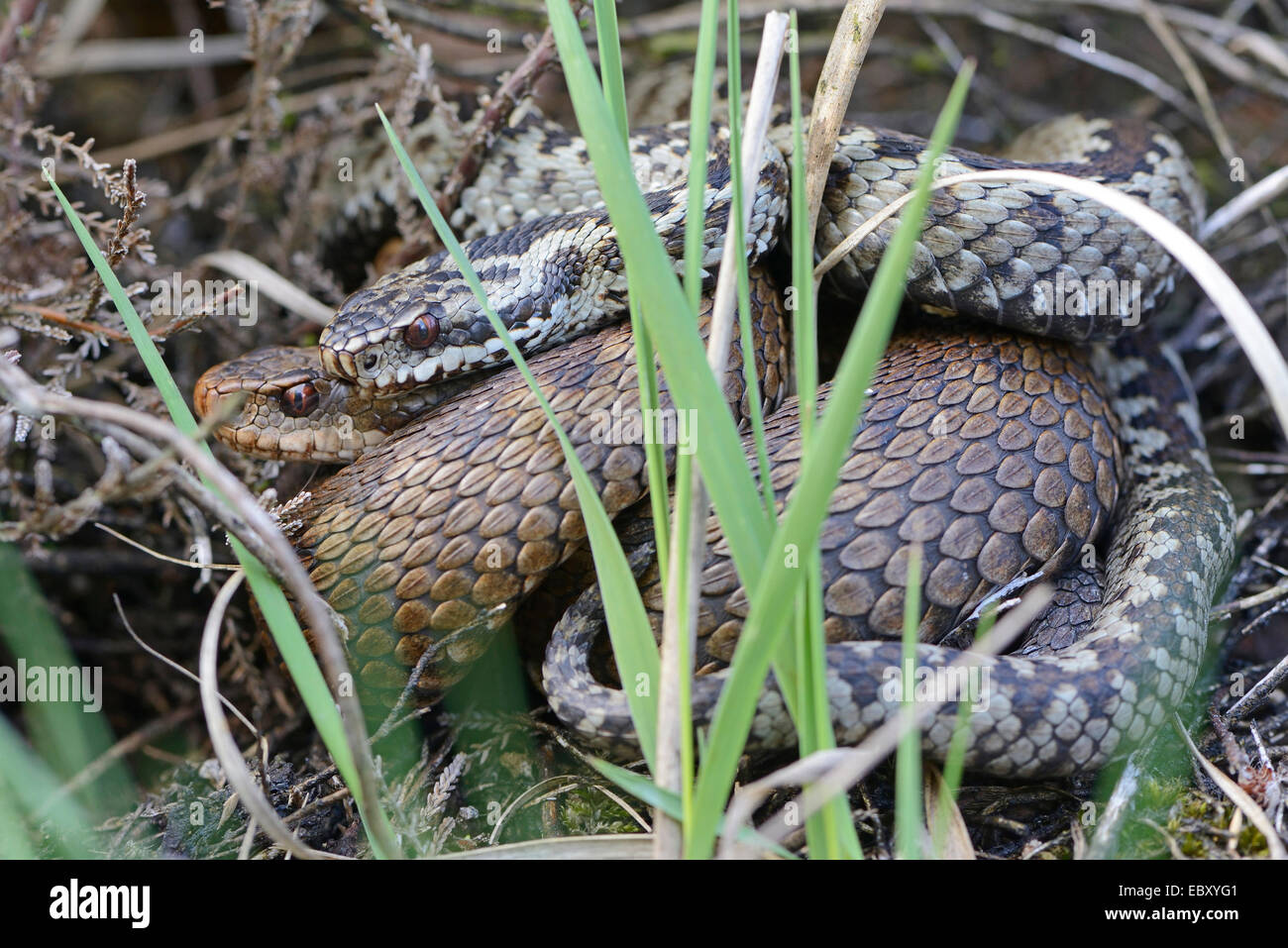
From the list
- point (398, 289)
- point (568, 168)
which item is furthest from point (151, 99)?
point (398, 289)

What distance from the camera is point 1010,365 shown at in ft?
12.3

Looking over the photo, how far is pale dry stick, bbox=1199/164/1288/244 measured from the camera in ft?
13.4

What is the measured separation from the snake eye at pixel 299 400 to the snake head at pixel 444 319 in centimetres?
12

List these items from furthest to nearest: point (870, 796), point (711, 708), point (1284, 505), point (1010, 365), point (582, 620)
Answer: point (1284, 505)
point (1010, 365)
point (582, 620)
point (870, 796)
point (711, 708)

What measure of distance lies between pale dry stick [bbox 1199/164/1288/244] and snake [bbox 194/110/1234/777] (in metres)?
0.34

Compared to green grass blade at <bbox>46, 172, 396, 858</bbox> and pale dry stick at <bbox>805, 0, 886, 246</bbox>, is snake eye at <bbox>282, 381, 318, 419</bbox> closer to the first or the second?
green grass blade at <bbox>46, 172, 396, 858</bbox>

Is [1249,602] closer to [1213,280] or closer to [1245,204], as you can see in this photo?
[1213,280]

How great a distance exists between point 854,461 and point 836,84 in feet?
4.30

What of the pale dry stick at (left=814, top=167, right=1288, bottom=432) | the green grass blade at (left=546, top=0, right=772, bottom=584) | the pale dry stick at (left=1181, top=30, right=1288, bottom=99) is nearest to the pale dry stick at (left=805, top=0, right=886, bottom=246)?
the pale dry stick at (left=814, top=167, right=1288, bottom=432)

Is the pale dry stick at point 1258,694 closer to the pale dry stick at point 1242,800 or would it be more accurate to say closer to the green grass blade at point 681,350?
the pale dry stick at point 1242,800

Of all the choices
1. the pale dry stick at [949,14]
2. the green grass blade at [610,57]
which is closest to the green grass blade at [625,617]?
the green grass blade at [610,57]

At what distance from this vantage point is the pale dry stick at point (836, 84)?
350 centimetres

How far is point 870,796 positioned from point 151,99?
6332mm
